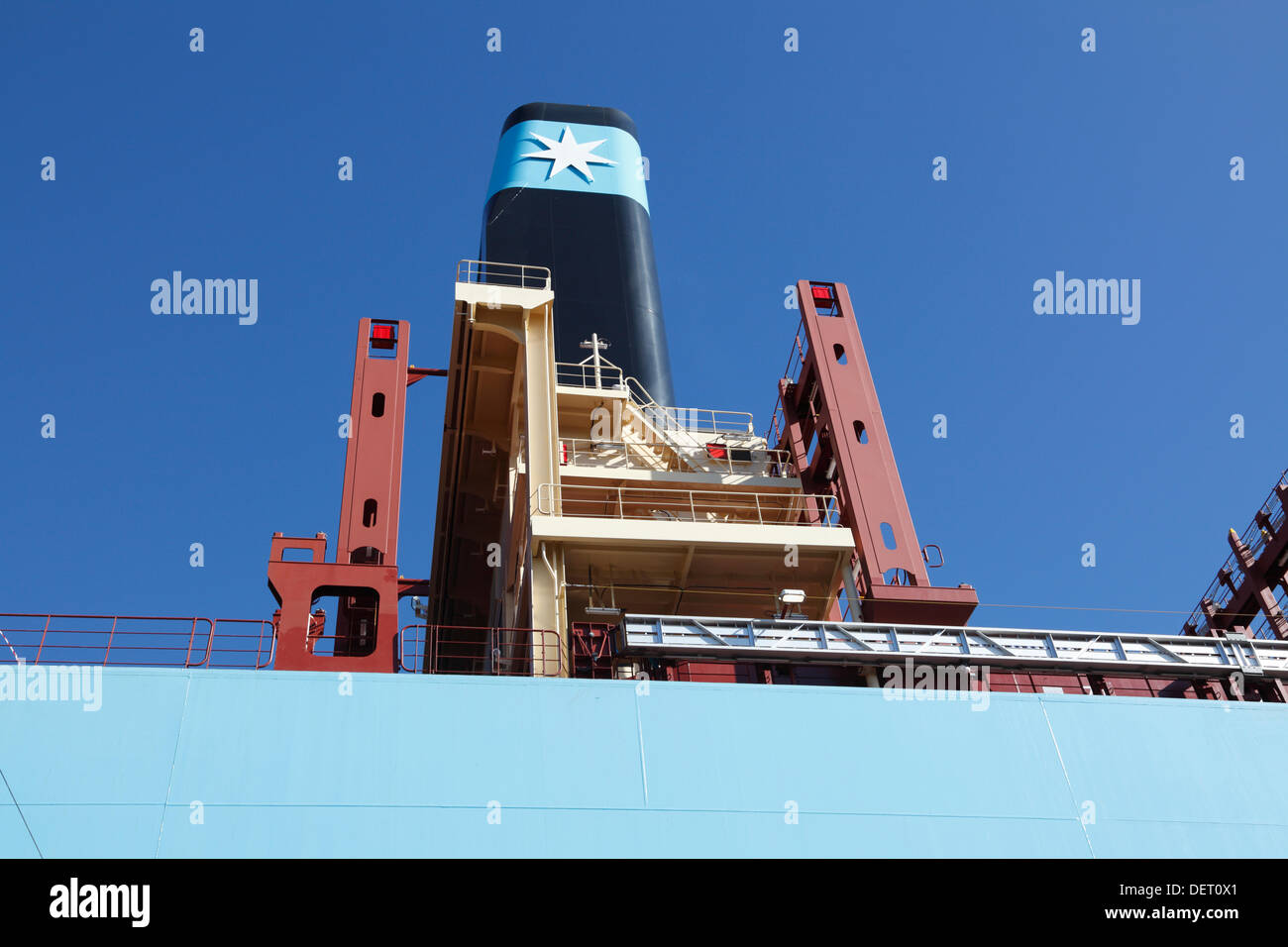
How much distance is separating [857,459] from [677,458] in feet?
14.8

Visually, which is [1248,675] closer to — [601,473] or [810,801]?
[810,801]

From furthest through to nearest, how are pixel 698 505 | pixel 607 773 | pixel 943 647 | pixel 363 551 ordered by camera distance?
pixel 698 505 < pixel 363 551 < pixel 943 647 < pixel 607 773

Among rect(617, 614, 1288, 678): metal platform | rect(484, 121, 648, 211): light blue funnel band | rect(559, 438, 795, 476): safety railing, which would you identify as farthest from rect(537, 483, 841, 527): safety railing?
rect(484, 121, 648, 211): light blue funnel band

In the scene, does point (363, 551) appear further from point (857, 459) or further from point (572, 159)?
point (572, 159)

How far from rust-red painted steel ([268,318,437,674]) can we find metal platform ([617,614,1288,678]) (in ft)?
10.8

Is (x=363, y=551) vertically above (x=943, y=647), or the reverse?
(x=363, y=551)

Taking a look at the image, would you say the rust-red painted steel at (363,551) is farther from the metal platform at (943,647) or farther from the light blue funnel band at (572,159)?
the light blue funnel band at (572,159)

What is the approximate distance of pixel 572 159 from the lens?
3456cm

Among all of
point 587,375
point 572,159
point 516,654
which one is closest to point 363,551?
point 516,654

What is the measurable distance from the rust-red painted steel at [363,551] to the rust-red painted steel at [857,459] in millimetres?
6843

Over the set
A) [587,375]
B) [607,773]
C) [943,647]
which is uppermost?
[587,375]

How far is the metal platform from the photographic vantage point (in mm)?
14594
